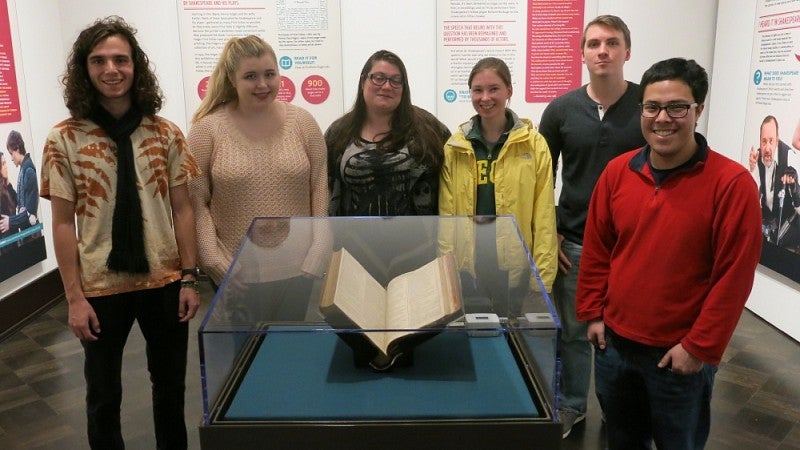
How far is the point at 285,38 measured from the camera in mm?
5047

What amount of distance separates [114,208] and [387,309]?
121cm

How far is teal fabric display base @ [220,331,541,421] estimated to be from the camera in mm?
1096

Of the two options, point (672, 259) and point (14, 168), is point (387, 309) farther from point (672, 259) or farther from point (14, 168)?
point (14, 168)

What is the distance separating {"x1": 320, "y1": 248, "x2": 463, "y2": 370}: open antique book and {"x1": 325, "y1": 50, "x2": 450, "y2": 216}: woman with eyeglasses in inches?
43.4

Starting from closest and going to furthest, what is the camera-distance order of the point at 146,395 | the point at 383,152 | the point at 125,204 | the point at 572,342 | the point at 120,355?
the point at 125,204
the point at 120,355
the point at 383,152
the point at 572,342
the point at 146,395

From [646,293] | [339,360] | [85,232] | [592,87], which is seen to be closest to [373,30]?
[592,87]

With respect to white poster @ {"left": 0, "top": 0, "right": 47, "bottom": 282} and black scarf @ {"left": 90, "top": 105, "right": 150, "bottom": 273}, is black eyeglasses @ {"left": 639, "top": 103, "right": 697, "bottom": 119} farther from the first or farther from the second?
white poster @ {"left": 0, "top": 0, "right": 47, "bottom": 282}

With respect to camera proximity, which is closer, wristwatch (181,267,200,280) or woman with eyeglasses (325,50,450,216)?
wristwatch (181,267,200,280)

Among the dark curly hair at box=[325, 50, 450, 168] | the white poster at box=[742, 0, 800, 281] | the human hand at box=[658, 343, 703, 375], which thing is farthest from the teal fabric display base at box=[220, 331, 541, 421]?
the white poster at box=[742, 0, 800, 281]

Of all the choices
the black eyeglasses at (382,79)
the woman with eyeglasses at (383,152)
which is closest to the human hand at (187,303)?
the woman with eyeglasses at (383,152)

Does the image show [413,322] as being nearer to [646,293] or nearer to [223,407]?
[223,407]

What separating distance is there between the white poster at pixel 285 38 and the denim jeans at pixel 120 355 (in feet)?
10.5

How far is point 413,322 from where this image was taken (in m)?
1.12

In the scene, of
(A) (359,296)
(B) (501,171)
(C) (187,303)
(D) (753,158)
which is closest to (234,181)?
(C) (187,303)
